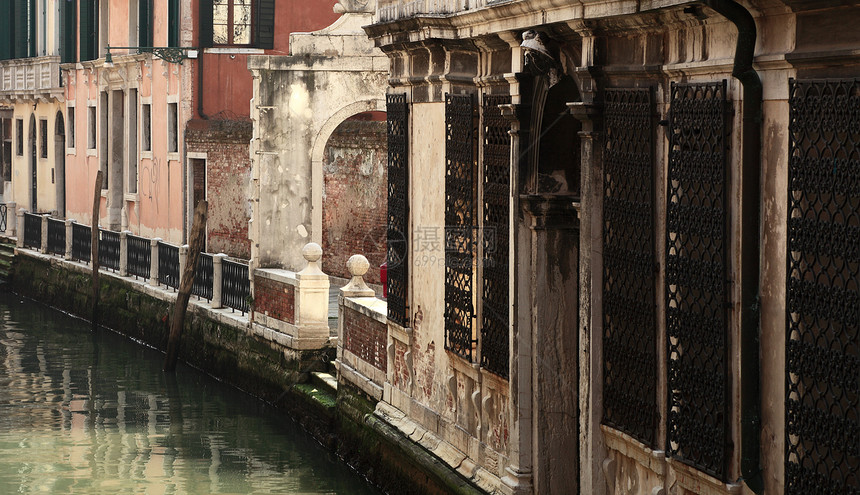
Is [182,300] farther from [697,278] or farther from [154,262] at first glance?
[697,278]

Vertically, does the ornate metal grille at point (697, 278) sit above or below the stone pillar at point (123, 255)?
above

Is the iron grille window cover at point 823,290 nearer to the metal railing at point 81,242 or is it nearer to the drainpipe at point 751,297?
the drainpipe at point 751,297

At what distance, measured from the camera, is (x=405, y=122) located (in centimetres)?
1028

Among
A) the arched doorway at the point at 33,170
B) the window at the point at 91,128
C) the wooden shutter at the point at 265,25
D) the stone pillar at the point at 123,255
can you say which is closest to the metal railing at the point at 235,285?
the stone pillar at the point at 123,255

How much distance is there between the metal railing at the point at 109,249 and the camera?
20.0m

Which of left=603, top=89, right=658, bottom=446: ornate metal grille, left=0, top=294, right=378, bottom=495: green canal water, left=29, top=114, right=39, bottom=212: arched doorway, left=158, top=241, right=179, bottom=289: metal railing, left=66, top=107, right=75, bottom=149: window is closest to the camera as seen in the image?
left=603, top=89, right=658, bottom=446: ornate metal grille

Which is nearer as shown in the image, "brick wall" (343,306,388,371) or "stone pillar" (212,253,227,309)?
"brick wall" (343,306,388,371)

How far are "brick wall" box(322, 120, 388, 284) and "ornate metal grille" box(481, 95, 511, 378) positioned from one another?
8.40m

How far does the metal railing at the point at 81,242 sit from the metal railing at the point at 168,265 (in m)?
Result: 2.92

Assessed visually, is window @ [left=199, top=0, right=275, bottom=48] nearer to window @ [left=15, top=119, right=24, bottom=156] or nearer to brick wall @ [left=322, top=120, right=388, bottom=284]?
brick wall @ [left=322, top=120, right=388, bottom=284]

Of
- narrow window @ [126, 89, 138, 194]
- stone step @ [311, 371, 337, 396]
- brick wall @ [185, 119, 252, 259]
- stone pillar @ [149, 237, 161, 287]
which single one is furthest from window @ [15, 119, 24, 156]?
stone step @ [311, 371, 337, 396]

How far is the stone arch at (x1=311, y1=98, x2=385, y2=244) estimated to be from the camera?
15.4 m

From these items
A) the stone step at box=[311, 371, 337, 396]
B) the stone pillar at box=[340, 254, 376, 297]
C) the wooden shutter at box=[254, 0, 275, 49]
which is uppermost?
the wooden shutter at box=[254, 0, 275, 49]

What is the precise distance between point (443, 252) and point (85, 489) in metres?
3.60
